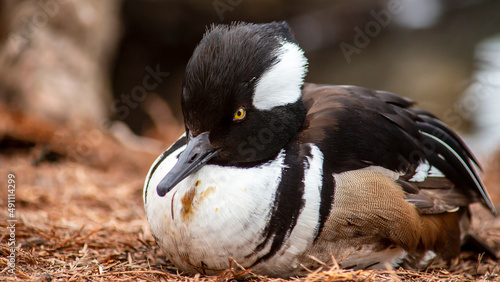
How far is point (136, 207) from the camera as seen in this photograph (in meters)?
4.72

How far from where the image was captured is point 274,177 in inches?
108

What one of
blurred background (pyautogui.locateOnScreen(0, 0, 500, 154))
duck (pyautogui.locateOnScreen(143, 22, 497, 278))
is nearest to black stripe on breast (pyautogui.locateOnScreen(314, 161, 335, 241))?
duck (pyautogui.locateOnScreen(143, 22, 497, 278))

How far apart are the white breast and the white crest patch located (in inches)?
12.4

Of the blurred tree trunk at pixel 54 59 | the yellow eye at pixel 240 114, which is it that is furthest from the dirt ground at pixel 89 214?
the yellow eye at pixel 240 114

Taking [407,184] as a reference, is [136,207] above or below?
below

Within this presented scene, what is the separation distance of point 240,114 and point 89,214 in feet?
7.38

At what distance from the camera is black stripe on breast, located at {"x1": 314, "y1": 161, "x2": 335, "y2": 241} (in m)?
2.73

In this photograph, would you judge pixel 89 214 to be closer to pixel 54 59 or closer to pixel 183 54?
pixel 54 59

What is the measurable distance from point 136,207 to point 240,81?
2482 millimetres

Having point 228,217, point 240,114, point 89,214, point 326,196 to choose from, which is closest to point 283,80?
point 240,114

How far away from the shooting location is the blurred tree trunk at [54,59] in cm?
635

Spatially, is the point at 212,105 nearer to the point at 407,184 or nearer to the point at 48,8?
the point at 407,184

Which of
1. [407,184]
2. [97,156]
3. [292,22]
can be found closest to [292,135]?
[407,184]

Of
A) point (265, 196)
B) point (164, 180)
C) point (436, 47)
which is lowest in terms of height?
point (436, 47)
